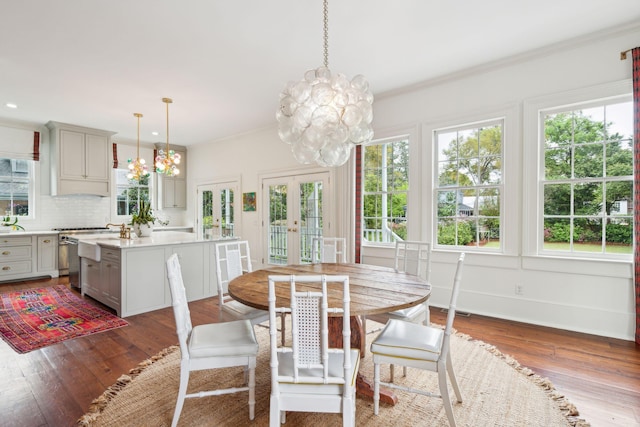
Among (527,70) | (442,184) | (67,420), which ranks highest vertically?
(527,70)

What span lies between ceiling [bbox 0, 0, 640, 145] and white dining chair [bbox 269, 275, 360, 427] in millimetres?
2456

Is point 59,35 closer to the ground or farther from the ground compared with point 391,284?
farther from the ground

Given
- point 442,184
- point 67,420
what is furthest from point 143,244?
point 442,184

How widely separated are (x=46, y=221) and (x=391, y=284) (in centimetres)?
709

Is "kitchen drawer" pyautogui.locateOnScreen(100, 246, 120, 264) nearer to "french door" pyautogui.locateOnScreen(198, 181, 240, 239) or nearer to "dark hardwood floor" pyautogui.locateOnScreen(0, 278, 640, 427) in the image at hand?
"dark hardwood floor" pyautogui.locateOnScreen(0, 278, 640, 427)

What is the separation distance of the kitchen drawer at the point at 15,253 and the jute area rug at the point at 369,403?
4.80 m

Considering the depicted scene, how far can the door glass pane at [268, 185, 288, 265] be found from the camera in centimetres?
605

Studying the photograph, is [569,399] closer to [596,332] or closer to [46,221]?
[596,332]

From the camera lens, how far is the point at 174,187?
7863mm

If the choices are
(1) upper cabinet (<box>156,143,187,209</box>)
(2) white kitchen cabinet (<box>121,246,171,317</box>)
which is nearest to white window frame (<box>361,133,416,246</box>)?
(2) white kitchen cabinet (<box>121,246,171,317</box>)

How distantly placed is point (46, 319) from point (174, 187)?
4.67m

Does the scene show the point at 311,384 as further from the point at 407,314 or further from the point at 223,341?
the point at 407,314

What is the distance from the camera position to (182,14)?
2723mm

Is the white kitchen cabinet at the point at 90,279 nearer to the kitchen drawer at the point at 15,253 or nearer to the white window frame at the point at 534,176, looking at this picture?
the kitchen drawer at the point at 15,253
